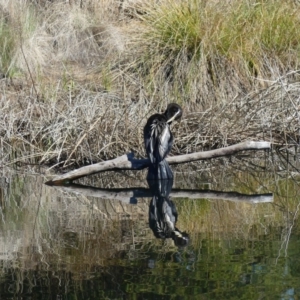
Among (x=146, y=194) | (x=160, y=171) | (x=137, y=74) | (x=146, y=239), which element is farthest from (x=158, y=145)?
(x=137, y=74)

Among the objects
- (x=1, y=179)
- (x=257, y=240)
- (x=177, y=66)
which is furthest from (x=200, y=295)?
(x=177, y=66)

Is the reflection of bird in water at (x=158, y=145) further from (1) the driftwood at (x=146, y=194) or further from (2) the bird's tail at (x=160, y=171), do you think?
(1) the driftwood at (x=146, y=194)

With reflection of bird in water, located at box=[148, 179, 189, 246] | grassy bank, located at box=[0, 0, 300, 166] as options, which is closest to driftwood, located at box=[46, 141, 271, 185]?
reflection of bird in water, located at box=[148, 179, 189, 246]

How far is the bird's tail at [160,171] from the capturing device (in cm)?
916

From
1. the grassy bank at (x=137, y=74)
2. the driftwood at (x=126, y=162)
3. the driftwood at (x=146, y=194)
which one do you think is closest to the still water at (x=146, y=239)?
the driftwood at (x=146, y=194)

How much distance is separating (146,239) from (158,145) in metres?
2.46

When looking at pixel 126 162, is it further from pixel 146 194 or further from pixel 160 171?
pixel 146 194

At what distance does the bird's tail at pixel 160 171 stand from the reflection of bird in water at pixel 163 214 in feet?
0.14

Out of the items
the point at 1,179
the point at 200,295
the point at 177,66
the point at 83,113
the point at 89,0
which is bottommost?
the point at 200,295

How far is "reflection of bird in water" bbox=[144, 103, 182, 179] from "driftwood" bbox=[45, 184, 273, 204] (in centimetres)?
33

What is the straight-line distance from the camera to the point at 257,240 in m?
6.62

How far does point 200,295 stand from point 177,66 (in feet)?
25.2

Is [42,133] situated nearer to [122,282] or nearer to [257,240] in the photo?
[257,240]

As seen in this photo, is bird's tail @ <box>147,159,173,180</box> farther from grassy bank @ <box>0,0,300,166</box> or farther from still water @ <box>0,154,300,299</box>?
grassy bank @ <box>0,0,300,166</box>
